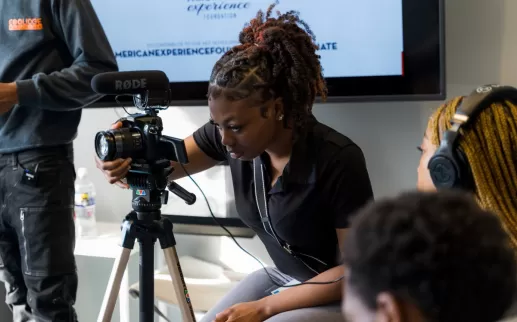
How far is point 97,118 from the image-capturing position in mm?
2318

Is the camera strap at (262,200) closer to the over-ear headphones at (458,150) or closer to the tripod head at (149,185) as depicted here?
the tripod head at (149,185)

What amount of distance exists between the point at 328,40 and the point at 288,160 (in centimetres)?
54

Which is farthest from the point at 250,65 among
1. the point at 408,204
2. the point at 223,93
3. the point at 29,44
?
the point at 408,204

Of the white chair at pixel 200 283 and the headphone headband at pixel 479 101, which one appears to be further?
the white chair at pixel 200 283

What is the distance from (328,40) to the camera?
1823 mm

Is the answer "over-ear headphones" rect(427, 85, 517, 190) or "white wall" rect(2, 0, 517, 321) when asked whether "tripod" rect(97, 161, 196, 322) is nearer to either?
"white wall" rect(2, 0, 517, 321)

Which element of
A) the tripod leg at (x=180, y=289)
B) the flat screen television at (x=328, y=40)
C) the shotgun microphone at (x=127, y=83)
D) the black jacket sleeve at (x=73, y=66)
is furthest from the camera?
the flat screen television at (x=328, y=40)

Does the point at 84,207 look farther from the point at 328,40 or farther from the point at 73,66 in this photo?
the point at 328,40

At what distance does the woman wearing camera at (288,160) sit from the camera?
4.35 ft

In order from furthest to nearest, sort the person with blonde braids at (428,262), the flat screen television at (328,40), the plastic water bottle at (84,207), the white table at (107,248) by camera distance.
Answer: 1. the plastic water bottle at (84,207)
2. the white table at (107,248)
3. the flat screen television at (328,40)
4. the person with blonde braids at (428,262)

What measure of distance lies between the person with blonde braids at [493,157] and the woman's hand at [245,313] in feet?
2.04

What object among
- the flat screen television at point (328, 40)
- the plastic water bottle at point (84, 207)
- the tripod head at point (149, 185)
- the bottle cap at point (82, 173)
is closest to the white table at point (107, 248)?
the plastic water bottle at point (84, 207)

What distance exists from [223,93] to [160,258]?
1.06 metres

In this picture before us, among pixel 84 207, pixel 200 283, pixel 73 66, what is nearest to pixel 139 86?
pixel 73 66
